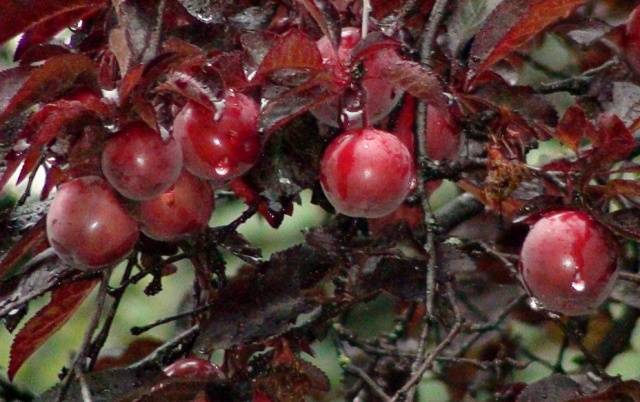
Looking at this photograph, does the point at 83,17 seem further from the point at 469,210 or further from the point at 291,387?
the point at 469,210

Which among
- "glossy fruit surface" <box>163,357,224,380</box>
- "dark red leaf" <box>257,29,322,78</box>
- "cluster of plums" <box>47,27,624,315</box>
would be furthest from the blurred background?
"dark red leaf" <box>257,29,322,78</box>

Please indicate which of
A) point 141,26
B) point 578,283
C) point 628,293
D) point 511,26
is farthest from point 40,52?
point 628,293

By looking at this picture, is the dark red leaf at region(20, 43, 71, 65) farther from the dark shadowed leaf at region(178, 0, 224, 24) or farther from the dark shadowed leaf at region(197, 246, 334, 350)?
the dark shadowed leaf at region(197, 246, 334, 350)

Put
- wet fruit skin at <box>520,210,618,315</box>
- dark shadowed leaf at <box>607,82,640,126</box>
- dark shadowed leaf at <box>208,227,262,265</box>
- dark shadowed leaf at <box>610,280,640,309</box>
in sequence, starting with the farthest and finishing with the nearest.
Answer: dark shadowed leaf at <box>610,280,640,309</box> < dark shadowed leaf at <box>208,227,262,265</box> < dark shadowed leaf at <box>607,82,640,126</box> < wet fruit skin at <box>520,210,618,315</box>

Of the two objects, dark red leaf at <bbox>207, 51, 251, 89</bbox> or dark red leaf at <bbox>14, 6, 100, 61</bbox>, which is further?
dark red leaf at <bbox>14, 6, 100, 61</bbox>

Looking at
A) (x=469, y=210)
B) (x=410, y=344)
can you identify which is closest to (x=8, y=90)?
(x=469, y=210)

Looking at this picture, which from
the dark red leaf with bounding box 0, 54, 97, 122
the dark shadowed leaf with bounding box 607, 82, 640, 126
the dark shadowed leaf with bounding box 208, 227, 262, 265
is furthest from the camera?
the dark shadowed leaf with bounding box 208, 227, 262, 265

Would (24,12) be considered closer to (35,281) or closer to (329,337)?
(35,281)
